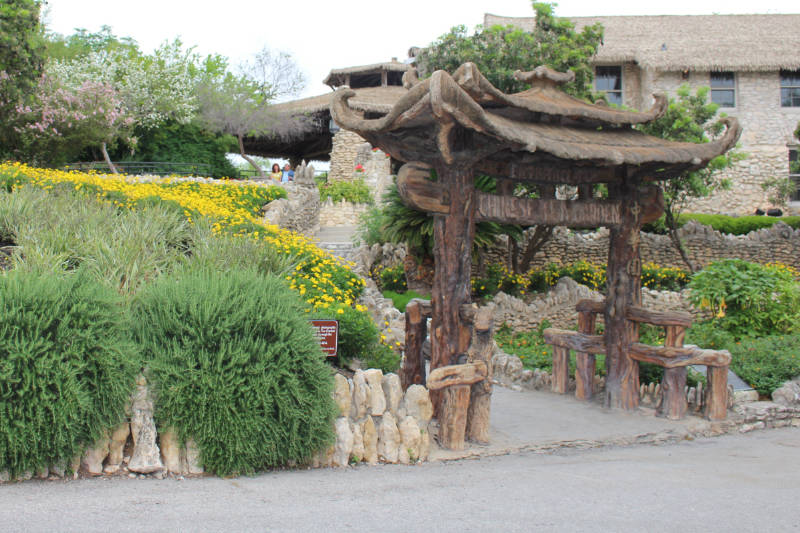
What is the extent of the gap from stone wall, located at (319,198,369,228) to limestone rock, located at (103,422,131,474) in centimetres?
1918

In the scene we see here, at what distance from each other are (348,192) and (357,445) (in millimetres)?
→ 20131

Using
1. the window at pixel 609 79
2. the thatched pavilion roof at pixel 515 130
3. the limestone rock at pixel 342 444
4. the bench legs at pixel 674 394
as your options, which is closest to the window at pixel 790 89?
the window at pixel 609 79

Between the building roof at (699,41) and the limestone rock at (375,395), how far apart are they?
835 inches

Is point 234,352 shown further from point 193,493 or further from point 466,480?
point 466,480

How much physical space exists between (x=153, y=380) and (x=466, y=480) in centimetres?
256

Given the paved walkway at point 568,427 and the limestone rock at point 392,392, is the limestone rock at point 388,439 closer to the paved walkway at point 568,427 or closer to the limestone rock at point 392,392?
the limestone rock at point 392,392

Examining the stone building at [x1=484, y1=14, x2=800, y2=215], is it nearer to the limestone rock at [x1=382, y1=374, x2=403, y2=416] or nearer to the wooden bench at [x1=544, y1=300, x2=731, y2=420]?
the wooden bench at [x1=544, y1=300, x2=731, y2=420]

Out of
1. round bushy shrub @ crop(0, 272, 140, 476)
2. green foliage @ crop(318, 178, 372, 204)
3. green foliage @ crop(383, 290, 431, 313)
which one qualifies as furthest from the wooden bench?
green foliage @ crop(318, 178, 372, 204)

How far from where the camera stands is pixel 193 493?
467 centimetres

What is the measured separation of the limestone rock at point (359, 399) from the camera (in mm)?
5711

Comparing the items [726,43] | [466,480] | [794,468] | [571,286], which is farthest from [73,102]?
[726,43]

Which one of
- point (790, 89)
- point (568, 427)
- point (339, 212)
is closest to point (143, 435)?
point (568, 427)

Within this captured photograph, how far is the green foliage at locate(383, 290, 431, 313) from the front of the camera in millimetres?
13617

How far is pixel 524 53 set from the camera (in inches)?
619
